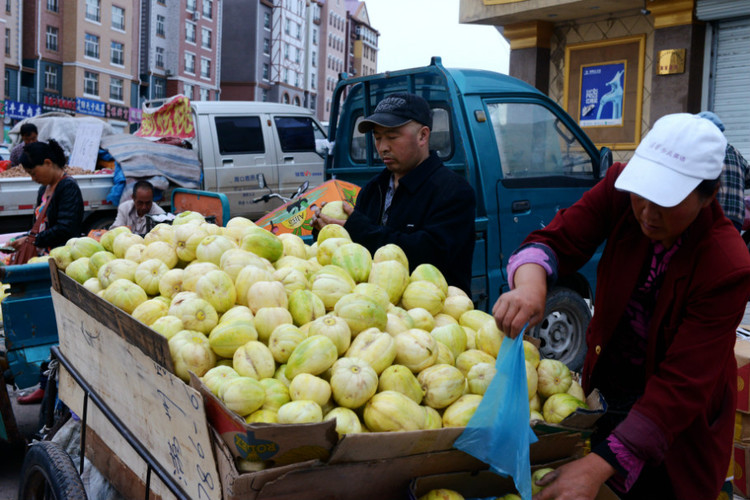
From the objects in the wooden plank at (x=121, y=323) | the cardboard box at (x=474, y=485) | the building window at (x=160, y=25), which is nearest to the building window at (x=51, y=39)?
the building window at (x=160, y=25)

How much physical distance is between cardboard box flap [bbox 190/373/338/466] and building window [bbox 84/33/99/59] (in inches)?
1888

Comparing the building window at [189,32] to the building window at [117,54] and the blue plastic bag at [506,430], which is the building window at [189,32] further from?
the blue plastic bag at [506,430]

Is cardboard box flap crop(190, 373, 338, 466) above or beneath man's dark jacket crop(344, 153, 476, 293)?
beneath

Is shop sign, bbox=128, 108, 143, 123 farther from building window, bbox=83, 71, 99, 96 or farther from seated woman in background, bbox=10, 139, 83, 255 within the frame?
seated woman in background, bbox=10, 139, 83, 255

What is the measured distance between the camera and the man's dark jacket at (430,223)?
3.28m

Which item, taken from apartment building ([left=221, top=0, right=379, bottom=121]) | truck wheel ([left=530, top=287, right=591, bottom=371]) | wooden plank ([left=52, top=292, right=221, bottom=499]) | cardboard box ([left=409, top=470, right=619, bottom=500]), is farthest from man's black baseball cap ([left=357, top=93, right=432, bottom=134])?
apartment building ([left=221, top=0, right=379, bottom=121])

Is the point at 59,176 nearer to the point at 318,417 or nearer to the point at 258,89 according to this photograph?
the point at 318,417

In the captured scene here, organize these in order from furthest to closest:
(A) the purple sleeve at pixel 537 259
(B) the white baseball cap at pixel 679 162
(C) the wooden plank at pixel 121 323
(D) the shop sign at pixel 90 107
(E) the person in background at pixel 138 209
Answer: (D) the shop sign at pixel 90 107
(E) the person in background at pixel 138 209
(A) the purple sleeve at pixel 537 259
(C) the wooden plank at pixel 121 323
(B) the white baseball cap at pixel 679 162

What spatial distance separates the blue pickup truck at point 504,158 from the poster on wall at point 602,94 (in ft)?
21.9

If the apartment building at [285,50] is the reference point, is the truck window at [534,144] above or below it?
below

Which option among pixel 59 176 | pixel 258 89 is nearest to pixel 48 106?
pixel 258 89

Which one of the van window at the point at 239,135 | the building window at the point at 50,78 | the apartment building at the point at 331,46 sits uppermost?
the apartment building at the point at 331,46

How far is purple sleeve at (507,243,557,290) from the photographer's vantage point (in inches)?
84.0

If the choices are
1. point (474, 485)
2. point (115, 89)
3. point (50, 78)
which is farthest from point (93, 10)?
point (474, 485)
